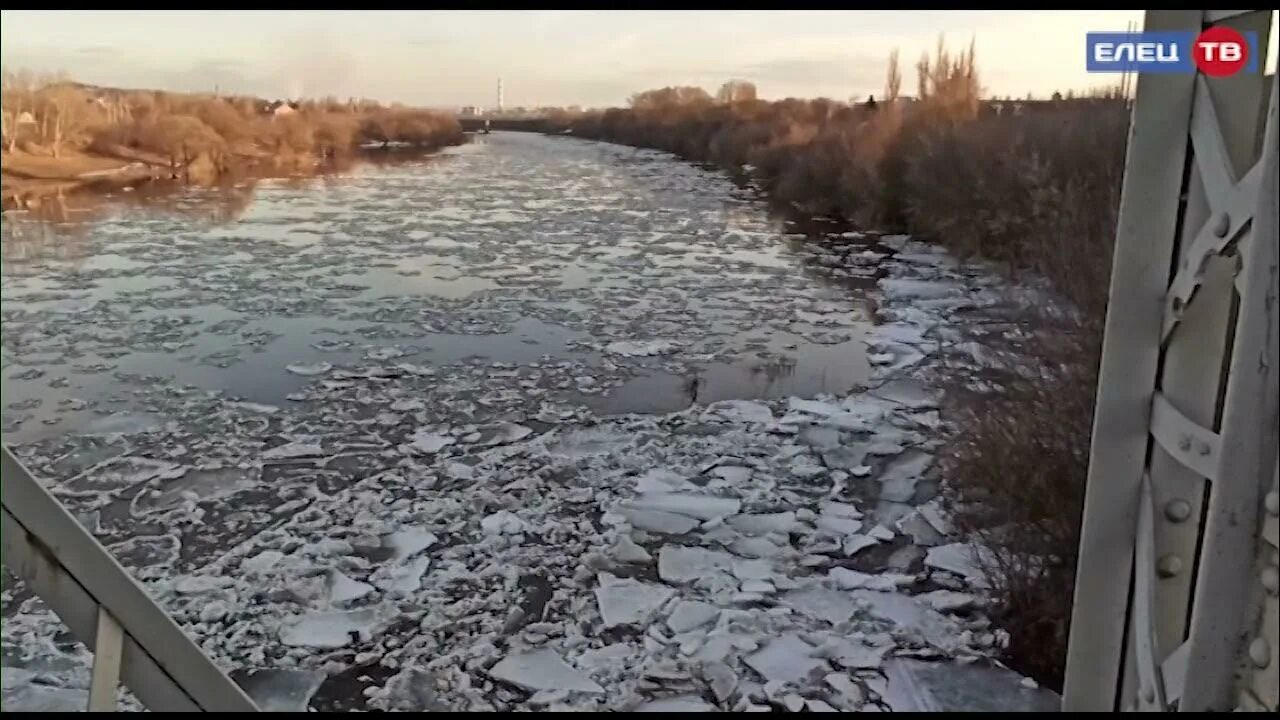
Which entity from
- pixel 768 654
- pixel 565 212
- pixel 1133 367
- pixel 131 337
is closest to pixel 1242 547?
pixel 1133 367

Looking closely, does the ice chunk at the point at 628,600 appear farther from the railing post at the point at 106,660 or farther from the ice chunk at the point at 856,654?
the railing post at the point at 106,660

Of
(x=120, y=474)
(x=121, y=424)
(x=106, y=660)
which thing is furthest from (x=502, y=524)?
(x=106, y=660)

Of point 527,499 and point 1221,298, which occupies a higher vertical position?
point 1221,298

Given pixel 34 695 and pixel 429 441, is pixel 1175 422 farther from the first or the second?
pixel 429 441

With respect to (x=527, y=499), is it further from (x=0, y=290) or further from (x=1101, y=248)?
(x=0, y=290)

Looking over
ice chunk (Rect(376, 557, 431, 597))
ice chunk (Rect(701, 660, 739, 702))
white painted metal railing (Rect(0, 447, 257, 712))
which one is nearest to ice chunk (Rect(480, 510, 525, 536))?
ice chunk (Rect(376, 557, 431, 597))

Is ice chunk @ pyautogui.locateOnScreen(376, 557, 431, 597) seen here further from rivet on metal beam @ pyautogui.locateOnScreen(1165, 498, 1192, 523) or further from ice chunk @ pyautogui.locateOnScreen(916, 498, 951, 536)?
rivet on metal beam @ pyautogui.locateOnScreen(1165, 498, 1192, 523)

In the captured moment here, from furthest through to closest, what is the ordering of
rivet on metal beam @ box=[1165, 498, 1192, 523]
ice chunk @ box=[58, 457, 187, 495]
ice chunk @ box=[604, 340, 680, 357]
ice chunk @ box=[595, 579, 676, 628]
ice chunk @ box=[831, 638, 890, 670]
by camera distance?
ice chunk @ box=[604, 340, 680, 357]
ice chunk @ box=[58, 457, 187, 495]
ice chunk @ box=[595, 579, 676, 628]
ice chunk @ box=[831, 638, 890, 670]
rivet on metal beam @ box=[1165, 498, 1192, 523]
